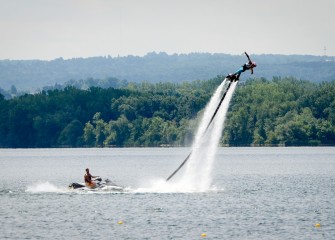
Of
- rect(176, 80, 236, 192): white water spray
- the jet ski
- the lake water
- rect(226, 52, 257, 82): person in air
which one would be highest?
rect(226, 52, 257, 82): person in air

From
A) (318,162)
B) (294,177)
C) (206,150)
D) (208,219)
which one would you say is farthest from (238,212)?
(318,162)

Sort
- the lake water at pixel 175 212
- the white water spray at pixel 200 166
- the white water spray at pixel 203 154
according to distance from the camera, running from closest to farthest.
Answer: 1. the lake water at pixel 175 212
2. the white water spray at pixel 203 154
3. the white water spray at pixel 200 166

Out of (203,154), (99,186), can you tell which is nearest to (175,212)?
(99,186)

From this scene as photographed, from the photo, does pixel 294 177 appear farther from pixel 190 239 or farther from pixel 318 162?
pixel 190 239

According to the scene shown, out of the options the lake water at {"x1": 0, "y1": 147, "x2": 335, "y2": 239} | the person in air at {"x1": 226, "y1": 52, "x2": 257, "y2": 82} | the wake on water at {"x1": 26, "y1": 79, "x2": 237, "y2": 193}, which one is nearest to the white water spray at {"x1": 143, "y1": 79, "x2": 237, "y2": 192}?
the wake on water at {"x1": 26, "y1": 79, "x2": 237, "y2": 193}

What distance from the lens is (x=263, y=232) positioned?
55.5 meters

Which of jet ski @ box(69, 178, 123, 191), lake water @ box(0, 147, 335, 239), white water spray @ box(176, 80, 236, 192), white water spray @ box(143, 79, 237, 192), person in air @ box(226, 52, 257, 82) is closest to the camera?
lake water @ box(0, 147, 335, 239)

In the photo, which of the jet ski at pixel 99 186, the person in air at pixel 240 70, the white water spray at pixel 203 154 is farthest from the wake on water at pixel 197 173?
the person in air at pixel 240 70

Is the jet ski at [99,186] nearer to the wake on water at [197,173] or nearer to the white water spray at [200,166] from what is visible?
the wake on water at [197,173]

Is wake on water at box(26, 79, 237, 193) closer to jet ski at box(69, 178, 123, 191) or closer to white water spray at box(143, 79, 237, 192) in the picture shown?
white water spray at box(143, 79, 237, 192)

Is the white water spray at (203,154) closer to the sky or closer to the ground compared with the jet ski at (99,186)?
closer to the sky

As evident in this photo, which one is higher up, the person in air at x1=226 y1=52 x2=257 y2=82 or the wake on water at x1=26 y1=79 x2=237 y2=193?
the person in air at x1=226 y1=52 x2=257 y2=82

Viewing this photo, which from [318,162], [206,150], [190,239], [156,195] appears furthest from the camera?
[318,162]

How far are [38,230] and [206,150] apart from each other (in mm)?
28867
